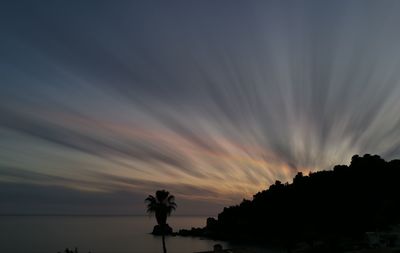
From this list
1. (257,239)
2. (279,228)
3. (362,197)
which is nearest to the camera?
(362,197)

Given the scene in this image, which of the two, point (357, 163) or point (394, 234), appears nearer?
point (394, 234)

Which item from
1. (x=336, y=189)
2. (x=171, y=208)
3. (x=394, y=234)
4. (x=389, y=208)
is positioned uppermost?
(x=336, y=189)

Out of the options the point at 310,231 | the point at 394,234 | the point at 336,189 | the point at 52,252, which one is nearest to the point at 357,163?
the point at 336,189

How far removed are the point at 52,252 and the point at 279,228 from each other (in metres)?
91.2

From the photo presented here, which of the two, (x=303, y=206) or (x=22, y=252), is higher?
(x=303, y=206)

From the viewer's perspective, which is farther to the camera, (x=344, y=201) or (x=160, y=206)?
(x=344, y=201)

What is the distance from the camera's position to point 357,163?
151625mm

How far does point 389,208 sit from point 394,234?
222 ft

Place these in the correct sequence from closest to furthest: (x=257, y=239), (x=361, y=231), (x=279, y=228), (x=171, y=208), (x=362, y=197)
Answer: (x=171, y=208) → (x=361, y=231) → (x=362, y=197) → (x=279, y=228) → (x=257, y=239)

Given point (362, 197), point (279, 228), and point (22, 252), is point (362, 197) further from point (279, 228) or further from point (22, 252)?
point (22, 252)

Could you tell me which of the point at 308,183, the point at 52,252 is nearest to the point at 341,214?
the point at 308,183

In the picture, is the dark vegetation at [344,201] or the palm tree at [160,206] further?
the dark vegetation at [344,201]

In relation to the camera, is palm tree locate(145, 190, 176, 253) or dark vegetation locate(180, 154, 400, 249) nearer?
palm tree locate(145, 190, 176, 253)

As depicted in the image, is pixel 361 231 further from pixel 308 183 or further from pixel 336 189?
pixel 308 183
